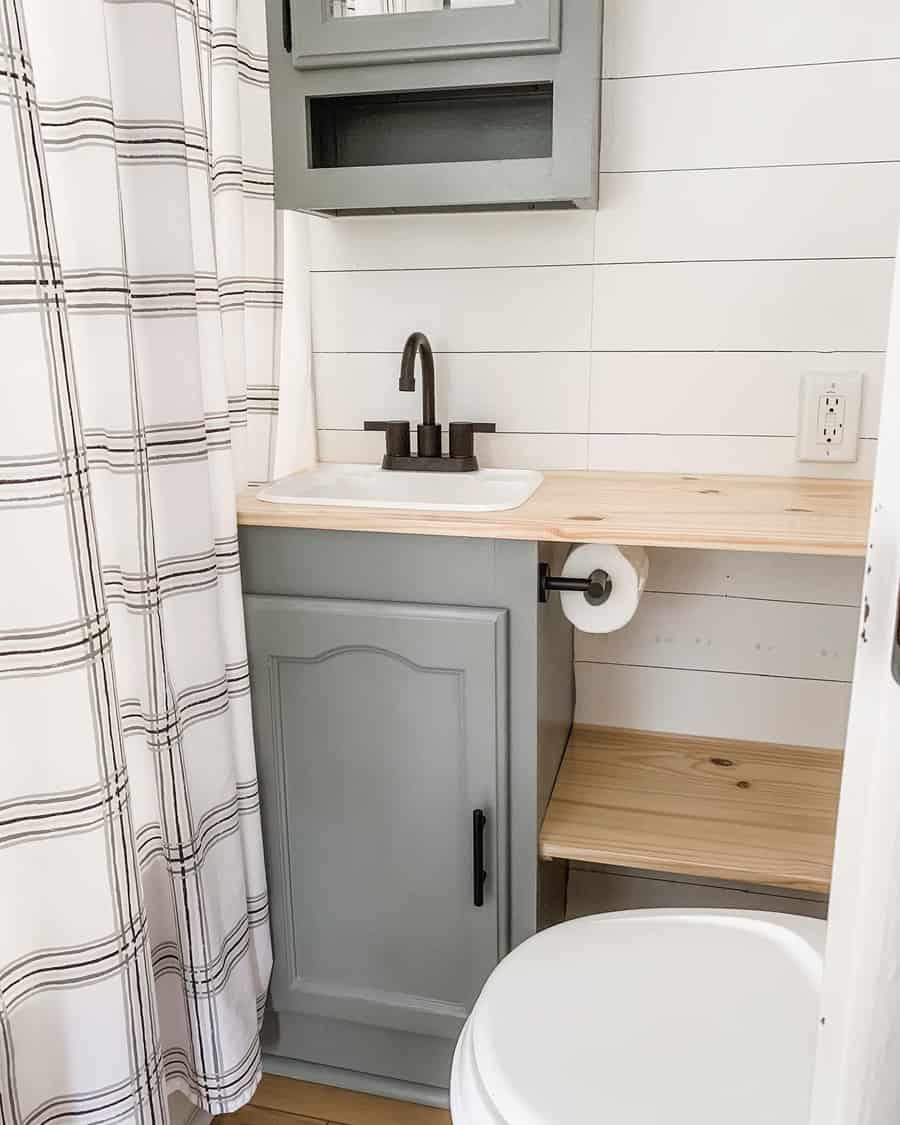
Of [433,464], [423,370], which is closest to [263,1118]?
[433,464]

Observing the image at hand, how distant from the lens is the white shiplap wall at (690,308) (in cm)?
143

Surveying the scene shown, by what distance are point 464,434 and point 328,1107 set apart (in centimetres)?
107

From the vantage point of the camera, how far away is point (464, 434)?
5.11 ft

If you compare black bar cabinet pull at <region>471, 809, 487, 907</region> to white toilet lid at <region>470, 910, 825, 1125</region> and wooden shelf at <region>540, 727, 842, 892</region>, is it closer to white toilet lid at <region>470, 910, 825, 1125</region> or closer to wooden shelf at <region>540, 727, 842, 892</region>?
wooden shelf at <region>540, 727, 842, 892</region>

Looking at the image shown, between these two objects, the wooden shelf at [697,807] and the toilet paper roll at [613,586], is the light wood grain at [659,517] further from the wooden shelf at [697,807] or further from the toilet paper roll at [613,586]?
the wooden shelf at [697,807]

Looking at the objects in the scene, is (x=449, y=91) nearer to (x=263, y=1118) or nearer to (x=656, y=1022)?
(x=656, y=1022)

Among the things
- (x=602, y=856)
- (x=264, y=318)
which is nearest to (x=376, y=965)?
(x=602, y=856)

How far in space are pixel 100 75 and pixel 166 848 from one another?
87cm

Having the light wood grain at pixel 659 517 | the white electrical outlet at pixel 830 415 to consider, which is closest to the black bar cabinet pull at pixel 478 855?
the light wood grain at pixel 659 517

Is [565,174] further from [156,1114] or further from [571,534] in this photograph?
[156,1114]

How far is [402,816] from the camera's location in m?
1.38

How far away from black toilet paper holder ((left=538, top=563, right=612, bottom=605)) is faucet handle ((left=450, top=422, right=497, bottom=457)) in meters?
0.32

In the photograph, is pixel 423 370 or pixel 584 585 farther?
pixel 423 370

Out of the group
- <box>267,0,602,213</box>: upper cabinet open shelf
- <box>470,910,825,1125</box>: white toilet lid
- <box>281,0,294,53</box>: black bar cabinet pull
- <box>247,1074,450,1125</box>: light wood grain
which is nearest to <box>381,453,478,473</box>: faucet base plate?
<box>267,0,602,213</box>: upper cabinet open shelf
